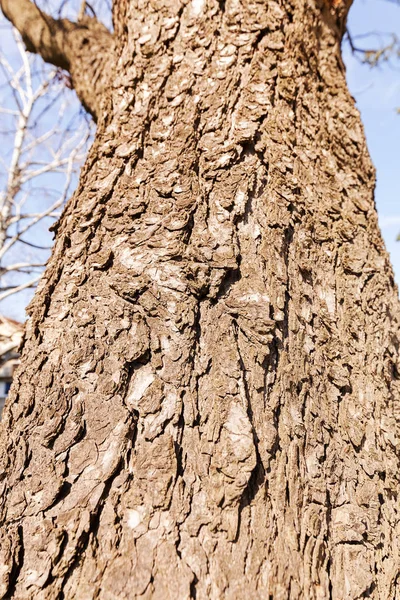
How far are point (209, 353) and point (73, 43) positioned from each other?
2.53 meters

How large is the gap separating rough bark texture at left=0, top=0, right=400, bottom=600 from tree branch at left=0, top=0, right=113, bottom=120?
3.98 feet

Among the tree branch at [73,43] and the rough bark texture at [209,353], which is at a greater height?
the tree branch at [73,43]

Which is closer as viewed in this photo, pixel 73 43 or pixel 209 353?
pixel 209 353

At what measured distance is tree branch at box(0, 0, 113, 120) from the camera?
9.47 ft

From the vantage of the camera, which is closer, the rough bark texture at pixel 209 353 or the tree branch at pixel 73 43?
the rough bark texture at pixel 209 353

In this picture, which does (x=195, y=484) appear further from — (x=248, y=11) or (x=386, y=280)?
(x=248, y=11)

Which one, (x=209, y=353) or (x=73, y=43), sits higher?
(x=73, y=43)

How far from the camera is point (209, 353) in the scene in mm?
1295

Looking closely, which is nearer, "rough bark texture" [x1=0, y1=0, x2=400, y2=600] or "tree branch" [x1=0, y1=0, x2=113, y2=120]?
"rough bark texture" [x1=0, y1=0, x2=400, y2=600]

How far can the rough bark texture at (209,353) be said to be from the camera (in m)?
1.14

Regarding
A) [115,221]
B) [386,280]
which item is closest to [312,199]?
[386,280]

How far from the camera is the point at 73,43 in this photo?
2.99m

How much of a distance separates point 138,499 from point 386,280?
1.14 meters

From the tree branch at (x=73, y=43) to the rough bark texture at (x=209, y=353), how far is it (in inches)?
47.7
